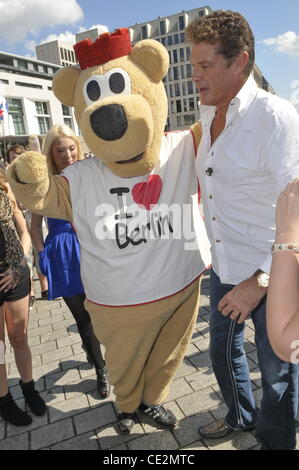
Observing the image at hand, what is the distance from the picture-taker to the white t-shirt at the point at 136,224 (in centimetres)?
204

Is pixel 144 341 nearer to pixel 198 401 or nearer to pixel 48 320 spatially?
pixel 198 401

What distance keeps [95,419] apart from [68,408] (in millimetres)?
280

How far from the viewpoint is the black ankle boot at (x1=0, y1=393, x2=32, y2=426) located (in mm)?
→ 2605

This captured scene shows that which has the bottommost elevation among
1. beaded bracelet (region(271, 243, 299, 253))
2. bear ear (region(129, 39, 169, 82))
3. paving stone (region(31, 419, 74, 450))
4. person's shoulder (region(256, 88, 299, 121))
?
paving stone (region(31, 419, 74, 450))

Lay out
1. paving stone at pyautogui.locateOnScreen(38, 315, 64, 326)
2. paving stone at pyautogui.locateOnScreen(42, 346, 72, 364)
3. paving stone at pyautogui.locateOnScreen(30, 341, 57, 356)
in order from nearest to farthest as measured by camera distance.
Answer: paving stone at pyautogui.locateOnScreen(42, 346, 72, 364) → paving stone at pyautogui.locateOnScreen(30, 341, 57, 356) → paving stone at pyautogui.locateOnScreen(38, 315, 64, 326)

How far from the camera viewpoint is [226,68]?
172cm

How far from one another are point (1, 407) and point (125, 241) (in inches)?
64.9

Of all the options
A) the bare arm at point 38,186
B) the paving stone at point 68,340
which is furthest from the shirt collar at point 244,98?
the paving stone at point 68,340

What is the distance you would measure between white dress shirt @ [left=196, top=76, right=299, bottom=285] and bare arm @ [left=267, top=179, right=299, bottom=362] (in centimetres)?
55

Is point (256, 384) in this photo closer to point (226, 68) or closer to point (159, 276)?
point (159, 276)

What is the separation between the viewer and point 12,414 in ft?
8.59

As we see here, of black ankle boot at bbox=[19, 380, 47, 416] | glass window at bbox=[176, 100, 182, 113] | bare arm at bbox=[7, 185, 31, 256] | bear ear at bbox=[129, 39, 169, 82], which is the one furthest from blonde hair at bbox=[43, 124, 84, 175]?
glass window at bbox=[176, 100, 182, 113]

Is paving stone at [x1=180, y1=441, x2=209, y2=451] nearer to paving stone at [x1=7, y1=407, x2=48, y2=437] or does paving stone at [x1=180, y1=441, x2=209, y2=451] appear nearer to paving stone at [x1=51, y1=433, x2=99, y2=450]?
paving stone at [x1=51, y1=433, x2=99, y2=450]

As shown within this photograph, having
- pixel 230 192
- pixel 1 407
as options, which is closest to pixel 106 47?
pixel 230 192
